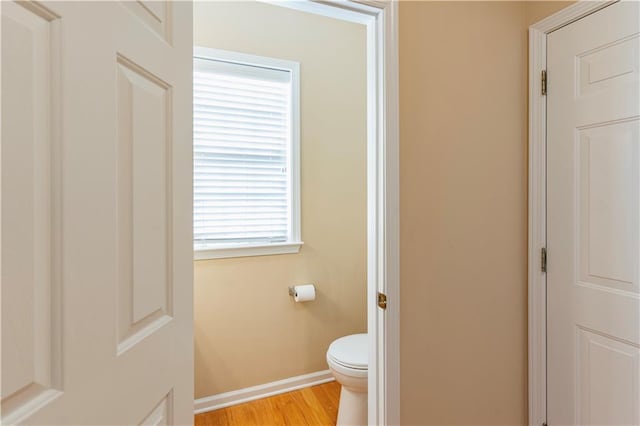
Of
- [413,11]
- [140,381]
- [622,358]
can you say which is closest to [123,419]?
[140,381]

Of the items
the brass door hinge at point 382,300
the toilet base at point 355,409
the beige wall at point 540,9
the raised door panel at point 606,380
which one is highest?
the beige wall at point 540,9

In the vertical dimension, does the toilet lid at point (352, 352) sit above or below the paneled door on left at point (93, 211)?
below

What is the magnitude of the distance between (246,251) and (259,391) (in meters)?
0.92

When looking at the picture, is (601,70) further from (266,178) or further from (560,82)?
(266,178)

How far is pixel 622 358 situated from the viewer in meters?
1.23

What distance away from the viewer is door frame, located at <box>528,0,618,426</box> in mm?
1454

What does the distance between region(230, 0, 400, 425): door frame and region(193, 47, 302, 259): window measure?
3.31 feet

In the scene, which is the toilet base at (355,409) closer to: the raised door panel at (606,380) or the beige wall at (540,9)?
the raised door panel at (606,380)

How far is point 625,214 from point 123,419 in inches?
64.1

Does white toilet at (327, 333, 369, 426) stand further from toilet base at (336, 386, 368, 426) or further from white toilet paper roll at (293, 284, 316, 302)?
white toilet paper roll at (293, 284, 316, 302)

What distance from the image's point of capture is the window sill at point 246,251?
1968mm

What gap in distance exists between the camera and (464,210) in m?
1.39

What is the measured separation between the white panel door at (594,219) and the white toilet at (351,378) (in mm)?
830

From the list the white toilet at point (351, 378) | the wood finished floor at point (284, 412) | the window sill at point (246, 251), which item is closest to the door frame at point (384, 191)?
the white toilet at point (351, 378)
